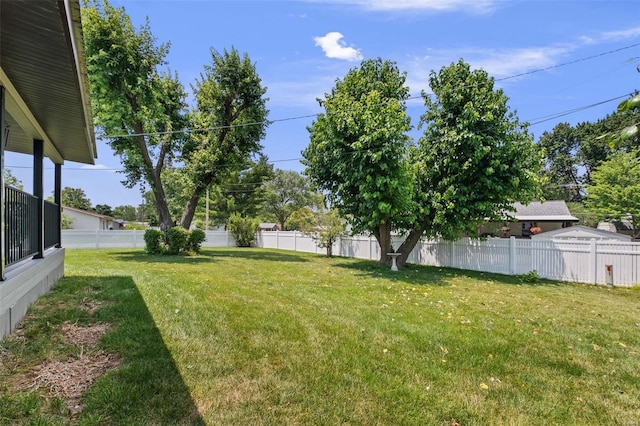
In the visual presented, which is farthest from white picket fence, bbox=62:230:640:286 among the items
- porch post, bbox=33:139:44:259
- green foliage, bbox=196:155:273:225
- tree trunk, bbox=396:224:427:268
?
green foliage, bbox=196:155:273:225

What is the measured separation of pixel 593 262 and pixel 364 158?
6562mm

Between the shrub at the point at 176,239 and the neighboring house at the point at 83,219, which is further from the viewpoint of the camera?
the neighboring house at the point at 83,219

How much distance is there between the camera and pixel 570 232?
2152cm

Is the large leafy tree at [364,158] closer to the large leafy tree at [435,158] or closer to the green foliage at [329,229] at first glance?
the large leafy tree at [435,158]

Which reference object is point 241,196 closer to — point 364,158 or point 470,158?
point 364,158

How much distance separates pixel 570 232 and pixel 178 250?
72.8 feet

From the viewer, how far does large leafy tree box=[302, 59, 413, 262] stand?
32.3 ft

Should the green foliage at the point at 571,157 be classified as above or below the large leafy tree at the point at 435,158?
above

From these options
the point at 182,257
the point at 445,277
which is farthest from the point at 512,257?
the point at 182,257

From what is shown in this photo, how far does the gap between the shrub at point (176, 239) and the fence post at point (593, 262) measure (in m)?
14.8

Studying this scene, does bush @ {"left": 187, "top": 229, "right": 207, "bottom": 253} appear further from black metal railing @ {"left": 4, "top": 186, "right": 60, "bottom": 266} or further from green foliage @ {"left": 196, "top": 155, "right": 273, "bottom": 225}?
green foliage @ {"left": 196, "top": 155, "right": 273, "bottom": 225}

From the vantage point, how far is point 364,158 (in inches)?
387

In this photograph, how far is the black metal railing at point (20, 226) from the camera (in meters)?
3.95

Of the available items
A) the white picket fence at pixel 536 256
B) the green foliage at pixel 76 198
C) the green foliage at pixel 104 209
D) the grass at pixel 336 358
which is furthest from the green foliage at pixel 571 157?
the green foliage at pixel 104 209
